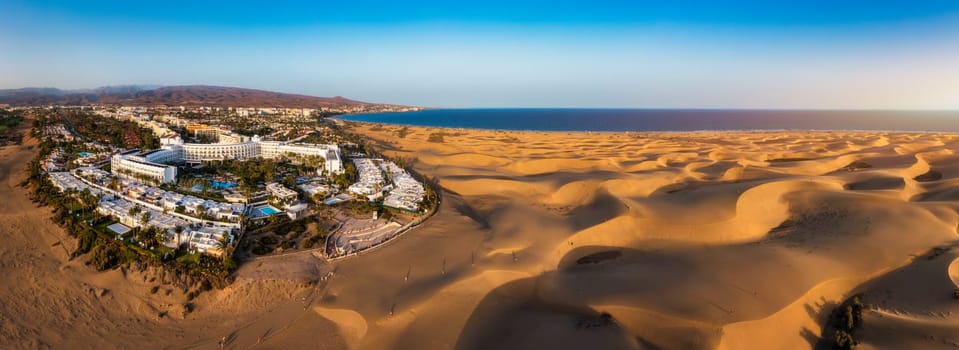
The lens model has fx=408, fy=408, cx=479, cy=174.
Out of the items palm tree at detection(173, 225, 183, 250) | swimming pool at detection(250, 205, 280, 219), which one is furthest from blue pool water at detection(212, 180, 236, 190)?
palm tree at detection(173, 225, 183, 250)

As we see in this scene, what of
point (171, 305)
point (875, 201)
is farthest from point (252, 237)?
point (875, 201)

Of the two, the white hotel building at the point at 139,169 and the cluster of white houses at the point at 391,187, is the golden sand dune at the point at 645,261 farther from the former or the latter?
the white hotel building at the point at 139,169

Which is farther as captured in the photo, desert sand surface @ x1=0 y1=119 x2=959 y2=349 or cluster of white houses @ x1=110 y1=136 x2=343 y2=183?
cluster of white houses @ x1=110 y1=136 x2=343 y2=183

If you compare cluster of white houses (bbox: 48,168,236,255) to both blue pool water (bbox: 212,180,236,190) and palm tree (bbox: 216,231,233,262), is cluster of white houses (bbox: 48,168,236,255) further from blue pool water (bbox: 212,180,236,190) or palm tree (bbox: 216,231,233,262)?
blue pool water (bbox: 212,180,236,190)

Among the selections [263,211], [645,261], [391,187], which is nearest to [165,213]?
[263,211]

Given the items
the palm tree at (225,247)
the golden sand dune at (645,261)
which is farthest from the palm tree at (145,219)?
the golden sand dune at (645,261)

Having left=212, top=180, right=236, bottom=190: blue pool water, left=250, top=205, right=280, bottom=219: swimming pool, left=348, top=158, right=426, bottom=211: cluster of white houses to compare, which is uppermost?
left=348, top=158, right=426, bottom=211: cluster of white houses
